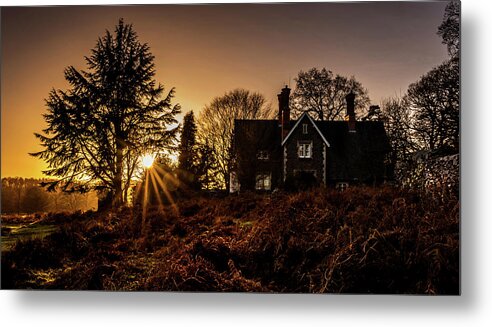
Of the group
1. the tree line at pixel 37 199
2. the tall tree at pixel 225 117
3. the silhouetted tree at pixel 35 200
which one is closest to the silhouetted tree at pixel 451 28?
the tall tree at pixel 225 117

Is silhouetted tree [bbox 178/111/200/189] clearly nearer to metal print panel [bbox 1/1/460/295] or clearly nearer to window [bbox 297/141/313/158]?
metal print panel [bbox 1/1/460/295]

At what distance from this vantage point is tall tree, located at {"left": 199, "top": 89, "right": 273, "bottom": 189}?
4.01m

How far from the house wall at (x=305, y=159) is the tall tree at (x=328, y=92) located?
0.41 ft

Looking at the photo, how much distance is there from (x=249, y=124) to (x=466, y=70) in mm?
1675

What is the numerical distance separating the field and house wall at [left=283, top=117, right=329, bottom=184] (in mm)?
187

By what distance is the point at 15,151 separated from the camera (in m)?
4.08

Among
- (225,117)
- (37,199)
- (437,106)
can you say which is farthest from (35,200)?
(437,106)

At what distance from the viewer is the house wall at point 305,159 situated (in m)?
4.00

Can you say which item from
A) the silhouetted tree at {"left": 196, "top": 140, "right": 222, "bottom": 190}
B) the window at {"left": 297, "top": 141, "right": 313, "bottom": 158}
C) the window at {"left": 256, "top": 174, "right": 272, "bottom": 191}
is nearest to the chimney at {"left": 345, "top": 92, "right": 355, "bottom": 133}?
the window at {"left": 297, "top": 141, "right": 313, "bottom": 158}

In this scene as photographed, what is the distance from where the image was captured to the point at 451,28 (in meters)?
3.89

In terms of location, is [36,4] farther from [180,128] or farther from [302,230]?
[302,230]

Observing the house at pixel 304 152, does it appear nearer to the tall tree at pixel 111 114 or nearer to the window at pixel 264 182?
the window at pixel 264 182

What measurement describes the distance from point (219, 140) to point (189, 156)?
270 millimetres

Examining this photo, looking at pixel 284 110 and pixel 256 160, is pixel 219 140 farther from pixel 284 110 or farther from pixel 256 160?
pixel 284 110
